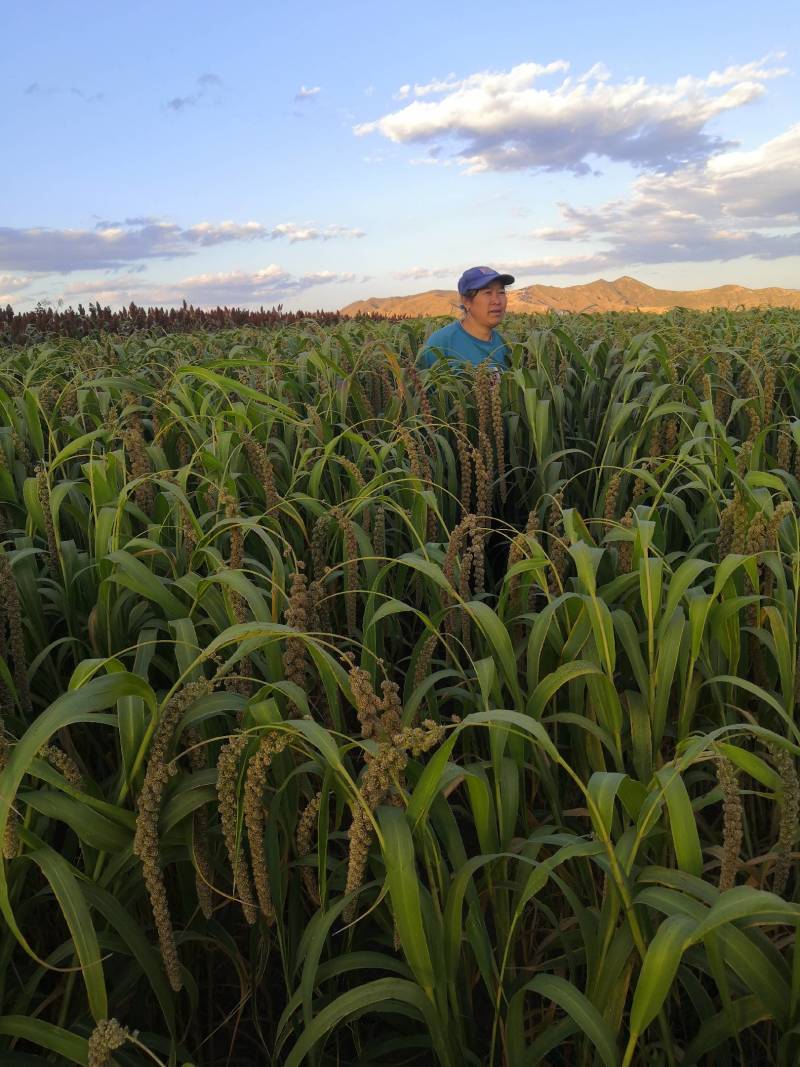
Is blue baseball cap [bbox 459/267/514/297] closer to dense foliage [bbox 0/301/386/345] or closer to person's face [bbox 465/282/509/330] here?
person's face [bbox 465/282/509/330]

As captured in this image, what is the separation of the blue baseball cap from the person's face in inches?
1.1

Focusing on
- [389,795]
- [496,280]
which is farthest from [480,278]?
[389,795]

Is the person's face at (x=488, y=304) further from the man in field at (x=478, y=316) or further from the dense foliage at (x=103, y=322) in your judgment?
the dense foliage at (x=103, y=322)

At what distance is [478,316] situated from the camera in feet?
16.1

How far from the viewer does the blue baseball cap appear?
4.80 meters

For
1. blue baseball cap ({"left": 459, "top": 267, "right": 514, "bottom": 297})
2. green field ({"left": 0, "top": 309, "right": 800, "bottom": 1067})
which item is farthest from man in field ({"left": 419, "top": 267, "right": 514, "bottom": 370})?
green field ({"left": 0, "top": 309, "right": 800, "bottom": 1067})

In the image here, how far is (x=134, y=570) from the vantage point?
5.23 ft

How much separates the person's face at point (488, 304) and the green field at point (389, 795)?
257cm

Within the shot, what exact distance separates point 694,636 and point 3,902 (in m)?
1.11

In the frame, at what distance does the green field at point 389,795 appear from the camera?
1.06m

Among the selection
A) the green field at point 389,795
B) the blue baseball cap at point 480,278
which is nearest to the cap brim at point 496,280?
the blue baseball cap at point 480,278

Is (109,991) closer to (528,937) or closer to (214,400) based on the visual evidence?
(528,937)

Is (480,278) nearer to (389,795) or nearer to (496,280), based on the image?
(496,280)

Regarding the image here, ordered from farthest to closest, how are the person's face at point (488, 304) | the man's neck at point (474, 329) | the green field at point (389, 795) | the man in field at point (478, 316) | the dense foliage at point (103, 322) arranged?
the dense foliage at point (103, 322) < the man's neck at point (474, 329) < the person's face at point (488, 304) < the man in field at point (478, 316) < the green field at point (389, 795)
